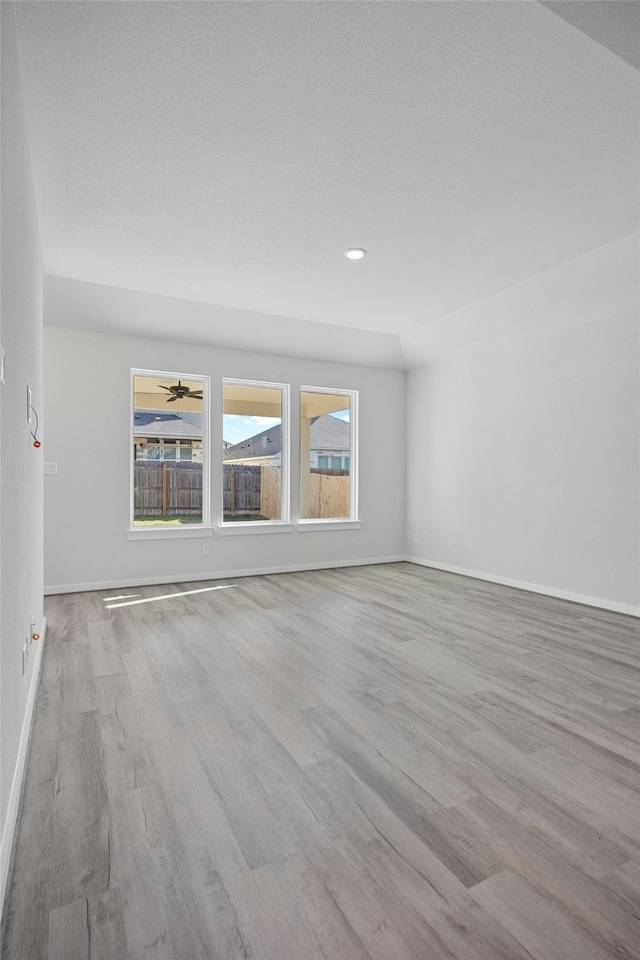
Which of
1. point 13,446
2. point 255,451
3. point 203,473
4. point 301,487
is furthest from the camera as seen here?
point 301,487

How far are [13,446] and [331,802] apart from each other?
1.71 m

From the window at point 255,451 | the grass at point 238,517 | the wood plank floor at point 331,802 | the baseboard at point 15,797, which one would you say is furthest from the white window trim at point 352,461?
the baseboard at point 15,797

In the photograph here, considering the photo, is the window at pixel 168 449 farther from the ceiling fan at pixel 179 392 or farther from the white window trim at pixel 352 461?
the white window trim at pixel 352 461

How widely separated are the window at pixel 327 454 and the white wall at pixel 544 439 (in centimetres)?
100

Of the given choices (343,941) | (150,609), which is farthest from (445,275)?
(343,941)

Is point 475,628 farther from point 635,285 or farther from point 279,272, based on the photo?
point 279,272

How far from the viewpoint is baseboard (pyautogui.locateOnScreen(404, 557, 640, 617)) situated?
14.0 feet

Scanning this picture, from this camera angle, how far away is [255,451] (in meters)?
6.09

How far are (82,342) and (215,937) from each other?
5.03 meters

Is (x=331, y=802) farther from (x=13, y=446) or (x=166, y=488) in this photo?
(x=166, y=488)

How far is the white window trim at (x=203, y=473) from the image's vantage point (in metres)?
5.30

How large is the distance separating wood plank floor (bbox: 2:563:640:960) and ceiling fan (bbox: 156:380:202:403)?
2.82m

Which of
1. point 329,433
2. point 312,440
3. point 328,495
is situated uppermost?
point 329,433

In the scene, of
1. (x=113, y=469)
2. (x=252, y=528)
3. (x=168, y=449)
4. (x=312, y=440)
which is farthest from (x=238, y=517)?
(x=113, y=469)
